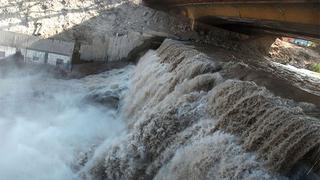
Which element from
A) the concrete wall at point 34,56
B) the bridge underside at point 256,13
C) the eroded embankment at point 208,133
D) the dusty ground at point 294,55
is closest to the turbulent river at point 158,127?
the eroded embankment at point 208,133

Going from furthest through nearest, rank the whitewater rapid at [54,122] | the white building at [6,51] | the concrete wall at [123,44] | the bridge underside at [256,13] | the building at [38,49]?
the concrete wall at [123,44] < the building at [38,49] < the white building at [6,51] < the bridge underside at [256,13] < the whitewater rapid at [54,122]

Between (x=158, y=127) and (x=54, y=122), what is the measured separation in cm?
380

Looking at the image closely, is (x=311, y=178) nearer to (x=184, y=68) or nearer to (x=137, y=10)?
(x=184, y=68)

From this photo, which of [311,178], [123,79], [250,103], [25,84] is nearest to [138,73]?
[123,79]

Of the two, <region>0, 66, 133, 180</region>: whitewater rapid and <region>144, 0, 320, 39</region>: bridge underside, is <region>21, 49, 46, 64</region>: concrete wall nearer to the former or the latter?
<region>0, 66, 133, 180</region>: whitewater rapid

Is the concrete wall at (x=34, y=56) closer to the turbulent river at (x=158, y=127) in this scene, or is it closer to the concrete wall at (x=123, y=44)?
the turbulent river at (x=158, y=127)

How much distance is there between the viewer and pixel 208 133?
318 inches

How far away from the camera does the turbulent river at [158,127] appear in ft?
22.3

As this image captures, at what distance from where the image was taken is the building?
1700cm

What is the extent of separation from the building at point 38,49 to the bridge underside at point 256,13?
3.70 metres

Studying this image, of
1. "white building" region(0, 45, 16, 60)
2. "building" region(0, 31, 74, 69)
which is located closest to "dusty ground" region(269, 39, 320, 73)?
"building" region(0, 31, 74, 69)

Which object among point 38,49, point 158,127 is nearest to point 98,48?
point 38,49

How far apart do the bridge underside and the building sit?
3695 millimetres

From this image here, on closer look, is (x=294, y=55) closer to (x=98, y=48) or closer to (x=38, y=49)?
(x=98, y=48)
